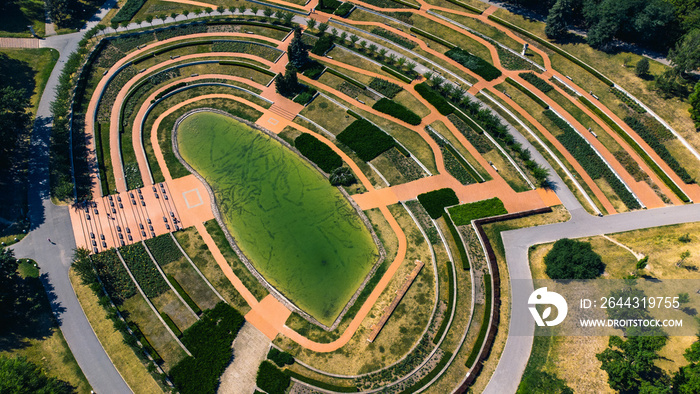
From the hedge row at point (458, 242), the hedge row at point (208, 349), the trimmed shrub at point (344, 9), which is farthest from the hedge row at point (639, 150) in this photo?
the hedge row at point (208, 349)

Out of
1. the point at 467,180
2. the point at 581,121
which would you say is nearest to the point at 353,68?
the point at 467,180

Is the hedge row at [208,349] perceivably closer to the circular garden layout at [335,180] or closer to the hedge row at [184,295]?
the circular garden layout at [335,180]

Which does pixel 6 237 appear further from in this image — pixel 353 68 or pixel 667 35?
pixel 667 35

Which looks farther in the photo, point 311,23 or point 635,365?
point 311,23

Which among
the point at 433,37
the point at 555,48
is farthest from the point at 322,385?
the point at 555,48

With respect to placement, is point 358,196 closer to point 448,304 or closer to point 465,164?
point 465,164

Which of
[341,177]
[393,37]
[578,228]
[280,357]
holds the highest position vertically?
[393,37]

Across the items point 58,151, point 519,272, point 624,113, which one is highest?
point 624,113
